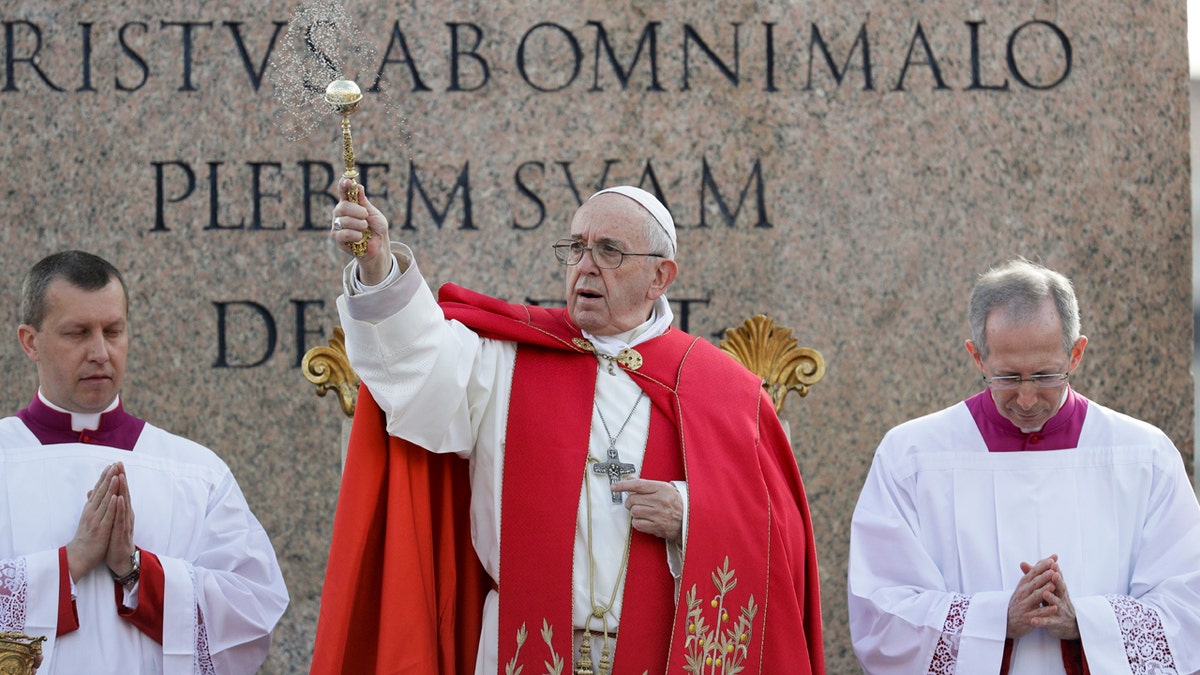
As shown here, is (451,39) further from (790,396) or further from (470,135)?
(790,396)

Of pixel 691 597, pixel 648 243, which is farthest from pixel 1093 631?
pixel 648 243

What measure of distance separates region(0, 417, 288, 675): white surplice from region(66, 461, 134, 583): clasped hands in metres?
0.07

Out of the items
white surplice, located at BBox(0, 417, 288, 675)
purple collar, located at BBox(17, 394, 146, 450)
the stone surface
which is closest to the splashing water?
the stone surface

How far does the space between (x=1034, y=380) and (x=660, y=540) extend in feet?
3.49

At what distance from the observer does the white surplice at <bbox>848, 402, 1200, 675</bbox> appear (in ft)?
15.4

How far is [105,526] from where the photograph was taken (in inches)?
188

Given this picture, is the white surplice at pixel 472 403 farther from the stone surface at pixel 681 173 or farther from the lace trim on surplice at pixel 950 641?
the stone surface at pixel 681 173

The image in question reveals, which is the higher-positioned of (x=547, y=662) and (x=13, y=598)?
(x=13, y=598)

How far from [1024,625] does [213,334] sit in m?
3.05

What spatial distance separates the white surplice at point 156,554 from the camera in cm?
481

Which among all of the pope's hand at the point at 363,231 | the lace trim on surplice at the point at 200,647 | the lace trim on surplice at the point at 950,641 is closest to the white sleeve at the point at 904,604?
the lace trim on surplice at the point at 950,641

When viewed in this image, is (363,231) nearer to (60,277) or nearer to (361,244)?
(361,244)

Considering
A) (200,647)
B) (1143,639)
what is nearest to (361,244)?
(200,647)

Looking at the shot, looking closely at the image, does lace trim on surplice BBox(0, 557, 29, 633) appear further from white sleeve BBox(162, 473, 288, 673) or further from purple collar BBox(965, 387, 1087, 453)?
purple collar BBox(965, 387, 1087, 453)
